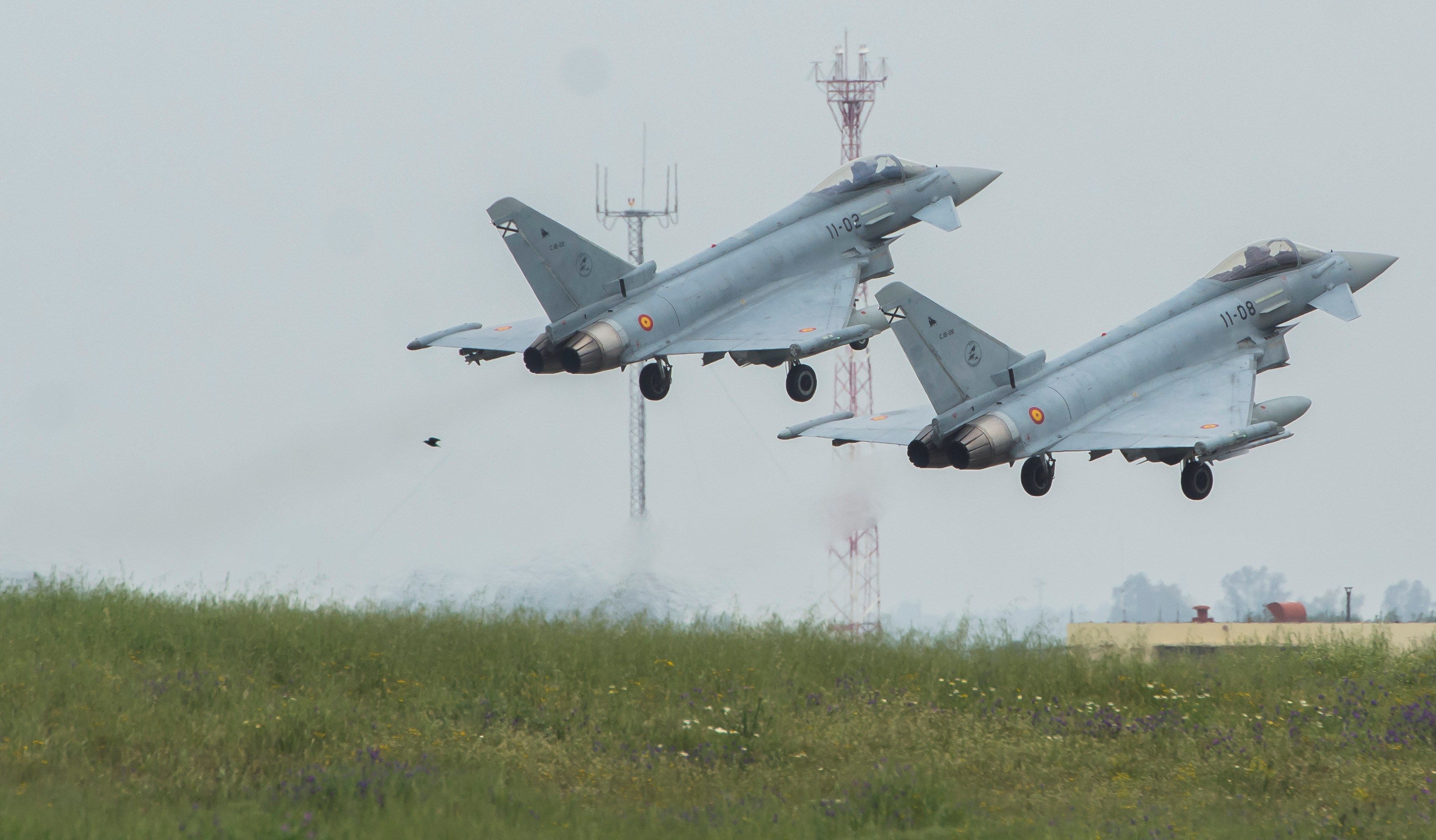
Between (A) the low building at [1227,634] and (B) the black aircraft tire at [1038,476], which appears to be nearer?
(B) the black aircraft tire at [1038,476]

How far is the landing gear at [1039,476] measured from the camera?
28.6 m

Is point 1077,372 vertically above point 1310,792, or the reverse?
point 1077,372

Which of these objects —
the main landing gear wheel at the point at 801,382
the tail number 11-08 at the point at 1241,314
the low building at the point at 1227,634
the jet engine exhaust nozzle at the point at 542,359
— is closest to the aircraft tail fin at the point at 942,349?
the main landing gear wheel at the point at 801,382

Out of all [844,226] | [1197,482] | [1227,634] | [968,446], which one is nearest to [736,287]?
[844,226]

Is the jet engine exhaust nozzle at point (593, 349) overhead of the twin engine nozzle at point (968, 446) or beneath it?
overhead

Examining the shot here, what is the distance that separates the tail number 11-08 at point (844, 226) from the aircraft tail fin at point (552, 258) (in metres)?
6.16

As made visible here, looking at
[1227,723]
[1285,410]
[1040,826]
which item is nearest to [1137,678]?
[1227,723]

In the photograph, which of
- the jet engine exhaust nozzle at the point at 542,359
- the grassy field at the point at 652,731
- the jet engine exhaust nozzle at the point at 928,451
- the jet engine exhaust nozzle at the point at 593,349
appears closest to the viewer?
the grassy field at the point at 652,731

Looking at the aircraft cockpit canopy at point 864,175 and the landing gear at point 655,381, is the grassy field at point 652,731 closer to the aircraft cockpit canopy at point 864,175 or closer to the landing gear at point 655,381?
the landing gear at point 655,381

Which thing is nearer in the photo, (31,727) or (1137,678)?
(31,727)

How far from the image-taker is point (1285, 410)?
1209 inches

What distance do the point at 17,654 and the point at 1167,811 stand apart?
1619cm

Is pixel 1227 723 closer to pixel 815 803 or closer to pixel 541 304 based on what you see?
pixel 815 803

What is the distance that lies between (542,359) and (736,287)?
4714mm
